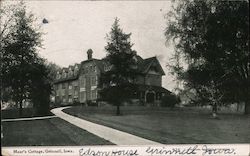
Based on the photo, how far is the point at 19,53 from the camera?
9.91 meters

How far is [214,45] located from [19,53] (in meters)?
5.36

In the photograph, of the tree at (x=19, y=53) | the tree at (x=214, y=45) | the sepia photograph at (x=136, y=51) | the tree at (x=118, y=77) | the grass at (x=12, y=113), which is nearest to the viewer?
the sepia photograph at (x=136, y=51)

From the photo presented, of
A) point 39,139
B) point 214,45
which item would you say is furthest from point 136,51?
point 39,139

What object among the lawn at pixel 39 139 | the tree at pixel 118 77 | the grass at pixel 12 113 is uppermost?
the tree at pixel 118 77

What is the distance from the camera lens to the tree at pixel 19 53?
8391 mm

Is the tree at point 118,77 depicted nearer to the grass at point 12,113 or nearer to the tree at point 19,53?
the grass at point 12,113

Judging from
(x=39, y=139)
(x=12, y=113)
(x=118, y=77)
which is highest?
(x=118, y=77)

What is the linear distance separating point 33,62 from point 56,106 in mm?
6435

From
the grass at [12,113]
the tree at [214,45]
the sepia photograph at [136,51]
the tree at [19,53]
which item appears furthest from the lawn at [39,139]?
the tree at [214,45]

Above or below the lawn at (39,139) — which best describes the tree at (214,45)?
above

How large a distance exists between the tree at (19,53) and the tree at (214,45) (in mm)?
3383

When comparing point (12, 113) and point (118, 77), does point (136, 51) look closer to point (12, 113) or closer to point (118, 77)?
point (12, 113)

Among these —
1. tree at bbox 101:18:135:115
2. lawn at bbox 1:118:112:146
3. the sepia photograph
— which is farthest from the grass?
tree at bbox 101:18:135:115

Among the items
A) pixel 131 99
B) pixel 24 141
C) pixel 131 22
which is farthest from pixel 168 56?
pixel 131 99
